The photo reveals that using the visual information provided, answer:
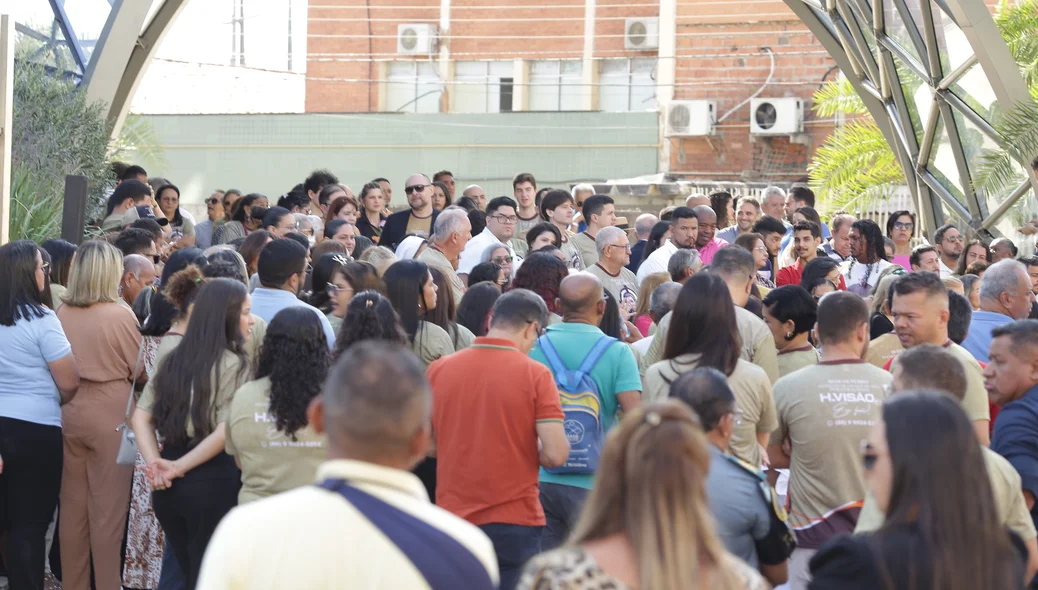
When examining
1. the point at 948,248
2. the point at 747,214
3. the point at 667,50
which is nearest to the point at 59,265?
the point at 747,214

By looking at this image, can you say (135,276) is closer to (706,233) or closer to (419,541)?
(706,233)

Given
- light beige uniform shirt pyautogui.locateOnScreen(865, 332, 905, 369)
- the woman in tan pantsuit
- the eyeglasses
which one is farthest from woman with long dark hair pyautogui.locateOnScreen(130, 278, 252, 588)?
light beige uniform shirt pyautogui.locateOnScreen(865, 332, 905, 369)

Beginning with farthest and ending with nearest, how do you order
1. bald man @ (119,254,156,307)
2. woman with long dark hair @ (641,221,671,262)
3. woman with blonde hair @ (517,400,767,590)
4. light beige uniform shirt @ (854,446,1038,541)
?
woman with long dark hair @ (641,221,671,262), bald man @ (119,254,156,307), light beige uniform shirt @ (854,446,1038,541), woman with blonde hair @ (517,400,767,590)

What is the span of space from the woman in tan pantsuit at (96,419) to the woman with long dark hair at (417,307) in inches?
58.4

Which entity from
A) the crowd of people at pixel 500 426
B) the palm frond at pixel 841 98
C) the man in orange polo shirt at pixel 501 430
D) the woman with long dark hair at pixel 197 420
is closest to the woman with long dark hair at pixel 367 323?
the crowd of people at pixel 500 426

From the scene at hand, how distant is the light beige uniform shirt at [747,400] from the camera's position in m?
4.61

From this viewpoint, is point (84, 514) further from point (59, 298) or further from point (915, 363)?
point (915, 363)

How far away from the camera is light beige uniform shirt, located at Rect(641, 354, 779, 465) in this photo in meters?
4.61

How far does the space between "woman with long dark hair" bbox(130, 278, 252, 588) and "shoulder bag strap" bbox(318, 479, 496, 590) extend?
8.81ft

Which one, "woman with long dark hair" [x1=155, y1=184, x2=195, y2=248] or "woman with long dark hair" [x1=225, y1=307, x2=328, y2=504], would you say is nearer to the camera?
"woman with long dark hair" [x1=225, y1=307, x2=328, y2=504]

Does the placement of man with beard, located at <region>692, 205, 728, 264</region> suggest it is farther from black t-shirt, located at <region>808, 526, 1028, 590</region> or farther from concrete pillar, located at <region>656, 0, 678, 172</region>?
concrete pillar, located at <region>656, 0, 678, 172</region>

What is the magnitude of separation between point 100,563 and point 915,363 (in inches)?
173

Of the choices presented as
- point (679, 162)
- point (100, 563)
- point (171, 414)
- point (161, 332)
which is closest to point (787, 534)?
point (171, 414)

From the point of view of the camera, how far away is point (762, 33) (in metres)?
27.3
